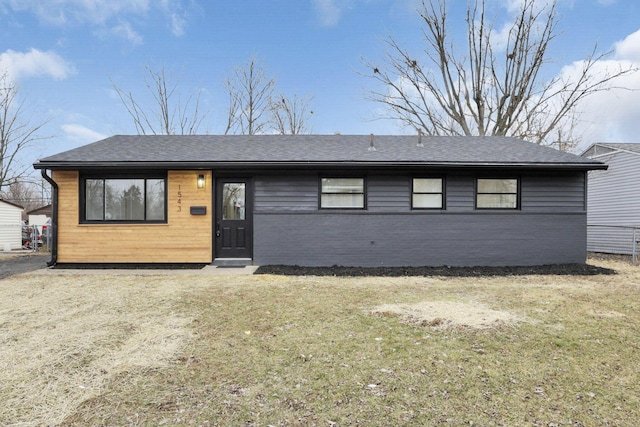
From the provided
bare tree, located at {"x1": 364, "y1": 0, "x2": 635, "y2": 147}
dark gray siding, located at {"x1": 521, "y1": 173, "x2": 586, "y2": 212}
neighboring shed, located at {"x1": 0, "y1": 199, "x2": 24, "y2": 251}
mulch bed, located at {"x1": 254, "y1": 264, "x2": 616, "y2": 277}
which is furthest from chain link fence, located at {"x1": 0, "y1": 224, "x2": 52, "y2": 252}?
bare tree, located at {"x1": 364, "y1": 0, "x2": 635, "y2": 147}

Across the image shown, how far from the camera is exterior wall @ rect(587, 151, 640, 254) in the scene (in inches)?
502

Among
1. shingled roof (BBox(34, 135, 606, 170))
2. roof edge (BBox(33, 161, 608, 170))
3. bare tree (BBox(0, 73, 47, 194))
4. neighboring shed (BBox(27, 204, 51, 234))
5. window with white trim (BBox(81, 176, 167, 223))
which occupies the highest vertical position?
bare tree (BBox(0, 73, 47, 194))

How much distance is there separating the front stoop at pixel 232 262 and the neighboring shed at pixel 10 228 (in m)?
12.9

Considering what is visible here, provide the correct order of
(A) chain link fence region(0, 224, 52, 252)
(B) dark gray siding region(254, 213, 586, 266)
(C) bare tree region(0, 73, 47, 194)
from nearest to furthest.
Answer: (B) dark gray siding region(254, 213, 586, 266) → (A) chain link fence region(0, 224, 52, 252) → (C) bare tree region(0, 73, 47, 194)

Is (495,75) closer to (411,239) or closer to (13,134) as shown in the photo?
(411,239)

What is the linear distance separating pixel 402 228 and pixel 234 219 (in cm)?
447

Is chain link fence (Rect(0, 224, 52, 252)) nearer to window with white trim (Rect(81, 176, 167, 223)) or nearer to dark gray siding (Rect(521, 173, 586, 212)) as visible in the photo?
window with white trim (Rect(81, 176, 167, 223))

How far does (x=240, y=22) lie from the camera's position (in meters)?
19.0

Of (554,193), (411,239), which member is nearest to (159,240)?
(411,239)

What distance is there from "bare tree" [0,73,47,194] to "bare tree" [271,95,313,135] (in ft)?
50.0

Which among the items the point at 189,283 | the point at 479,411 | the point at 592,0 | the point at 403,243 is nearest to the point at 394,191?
the point at 403,243

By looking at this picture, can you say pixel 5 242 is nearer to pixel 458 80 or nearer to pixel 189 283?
pixel 189 283

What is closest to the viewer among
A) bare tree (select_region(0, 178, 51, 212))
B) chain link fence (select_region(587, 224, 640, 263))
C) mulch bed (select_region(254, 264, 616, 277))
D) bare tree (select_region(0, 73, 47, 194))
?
mulch bed (select_region(254, 264, 616, 277))

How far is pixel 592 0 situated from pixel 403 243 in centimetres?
1583
